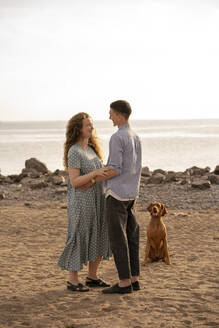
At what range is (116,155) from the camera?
16.5ft

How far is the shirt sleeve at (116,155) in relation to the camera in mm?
5031

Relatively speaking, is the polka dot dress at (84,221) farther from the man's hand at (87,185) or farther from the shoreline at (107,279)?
the shoreline at (107,279)

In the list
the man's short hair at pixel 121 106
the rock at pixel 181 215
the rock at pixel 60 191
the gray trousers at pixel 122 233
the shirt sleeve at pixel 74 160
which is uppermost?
the man's short hair at pixel 121 106

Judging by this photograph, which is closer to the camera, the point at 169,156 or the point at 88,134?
the point at 88,134

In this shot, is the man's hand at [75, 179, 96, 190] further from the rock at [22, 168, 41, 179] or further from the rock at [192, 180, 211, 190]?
the rock at [22, 168, 41, 179]

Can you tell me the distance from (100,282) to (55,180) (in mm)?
11202

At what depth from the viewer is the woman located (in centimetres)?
543

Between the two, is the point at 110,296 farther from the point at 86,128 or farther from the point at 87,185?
the point at 86,128

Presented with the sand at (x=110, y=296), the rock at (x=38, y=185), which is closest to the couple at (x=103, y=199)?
the sand at (x=110, y=296)

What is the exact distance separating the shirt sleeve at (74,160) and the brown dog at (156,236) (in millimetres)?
1948

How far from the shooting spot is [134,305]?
17.4 ft

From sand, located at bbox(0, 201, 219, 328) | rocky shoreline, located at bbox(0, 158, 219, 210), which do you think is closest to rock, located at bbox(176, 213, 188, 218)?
rocky shoreline, located at bbox(0, 158, 219, 210)

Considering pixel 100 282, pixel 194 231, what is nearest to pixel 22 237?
pixel 194 231

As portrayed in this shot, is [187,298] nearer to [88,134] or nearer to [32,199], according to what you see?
[88,134]
